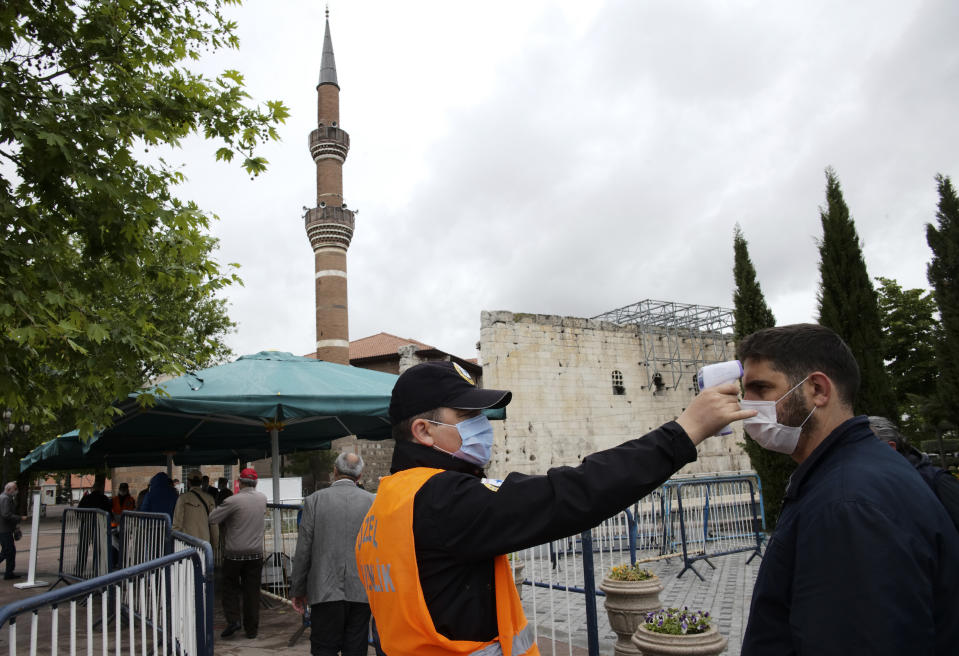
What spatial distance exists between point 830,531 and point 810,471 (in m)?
0.36

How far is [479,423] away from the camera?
2.04 meters

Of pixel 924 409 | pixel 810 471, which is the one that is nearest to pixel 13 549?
pixel 810 471

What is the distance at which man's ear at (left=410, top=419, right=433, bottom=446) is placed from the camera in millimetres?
2008

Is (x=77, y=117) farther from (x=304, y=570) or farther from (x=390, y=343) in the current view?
(x=390, y=343)

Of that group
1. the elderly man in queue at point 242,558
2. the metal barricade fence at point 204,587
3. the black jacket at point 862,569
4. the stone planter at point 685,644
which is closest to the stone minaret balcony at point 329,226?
the elderly man in queue at point 242,558

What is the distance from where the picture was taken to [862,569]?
134 centimetres

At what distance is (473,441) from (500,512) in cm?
43

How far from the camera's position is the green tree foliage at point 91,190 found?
500cm

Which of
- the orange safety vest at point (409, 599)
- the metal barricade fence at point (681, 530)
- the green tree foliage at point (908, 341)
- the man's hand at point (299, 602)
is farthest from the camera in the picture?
the green tree foliage at point (908, 341)

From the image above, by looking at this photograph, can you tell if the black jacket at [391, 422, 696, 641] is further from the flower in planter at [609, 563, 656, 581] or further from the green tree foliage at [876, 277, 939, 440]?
the green tree foliage at [876, 277, 939, 440]

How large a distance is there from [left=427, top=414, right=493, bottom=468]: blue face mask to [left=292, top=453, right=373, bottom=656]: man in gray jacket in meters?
3.32

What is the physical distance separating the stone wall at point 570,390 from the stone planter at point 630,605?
15323mm

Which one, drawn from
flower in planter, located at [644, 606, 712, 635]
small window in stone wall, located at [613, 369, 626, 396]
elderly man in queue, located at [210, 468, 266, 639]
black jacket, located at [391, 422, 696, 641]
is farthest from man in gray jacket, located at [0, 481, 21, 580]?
small window in stone wall, located at [613, 369, 626, 396]

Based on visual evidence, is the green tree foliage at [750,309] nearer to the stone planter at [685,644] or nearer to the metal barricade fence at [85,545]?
the stone planter at [685,644]
